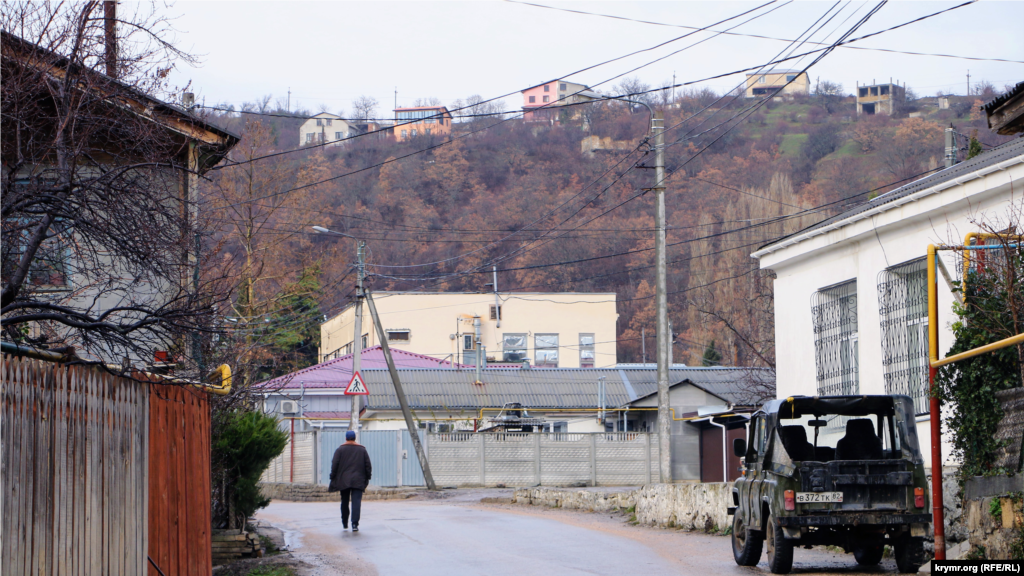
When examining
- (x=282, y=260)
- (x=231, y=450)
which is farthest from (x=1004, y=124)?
(x=282, y=260)

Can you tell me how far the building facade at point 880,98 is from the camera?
82000mm

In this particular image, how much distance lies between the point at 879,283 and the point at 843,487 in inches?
238

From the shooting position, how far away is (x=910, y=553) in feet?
35.8

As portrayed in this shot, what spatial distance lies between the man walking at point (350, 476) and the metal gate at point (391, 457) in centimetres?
1686

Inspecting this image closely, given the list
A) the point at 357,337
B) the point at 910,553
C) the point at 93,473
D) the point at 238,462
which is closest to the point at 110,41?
the point at 93,473

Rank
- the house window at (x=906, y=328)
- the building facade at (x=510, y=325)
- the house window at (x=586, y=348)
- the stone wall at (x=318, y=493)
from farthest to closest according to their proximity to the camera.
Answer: the house window at (x=586, y=348) → the building facade at (x=510, y=325) → the stone wall at (x=318, y=493) → the house window at (x=906, y=328)

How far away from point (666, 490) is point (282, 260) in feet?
77.6

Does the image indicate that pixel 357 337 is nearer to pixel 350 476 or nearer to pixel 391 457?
pixel 391 457

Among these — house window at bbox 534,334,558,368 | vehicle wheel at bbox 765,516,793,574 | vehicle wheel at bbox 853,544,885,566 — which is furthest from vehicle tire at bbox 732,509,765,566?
house window at bbox 534,334,558,368

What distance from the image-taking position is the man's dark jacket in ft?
60.4

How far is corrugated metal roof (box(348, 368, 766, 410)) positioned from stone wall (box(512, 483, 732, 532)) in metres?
19.1

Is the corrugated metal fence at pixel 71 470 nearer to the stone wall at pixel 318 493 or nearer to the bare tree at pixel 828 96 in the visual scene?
the stone wall at pixel 318 493

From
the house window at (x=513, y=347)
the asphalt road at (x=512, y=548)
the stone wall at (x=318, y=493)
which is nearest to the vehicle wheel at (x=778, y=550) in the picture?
the asphalt road at (x=512, y=548)

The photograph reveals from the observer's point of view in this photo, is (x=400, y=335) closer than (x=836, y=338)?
No
